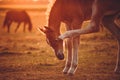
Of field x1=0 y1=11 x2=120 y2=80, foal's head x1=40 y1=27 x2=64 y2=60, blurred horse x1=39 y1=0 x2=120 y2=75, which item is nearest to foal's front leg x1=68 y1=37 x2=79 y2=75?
blurred horse x1=39 y1=0 x2=120 y2=75

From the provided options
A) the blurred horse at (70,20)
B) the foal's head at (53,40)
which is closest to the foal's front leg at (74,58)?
the blurred horse at (70,20)

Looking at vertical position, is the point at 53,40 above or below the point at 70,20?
below

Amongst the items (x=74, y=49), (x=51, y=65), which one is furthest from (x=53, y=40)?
(x=51, y=65)

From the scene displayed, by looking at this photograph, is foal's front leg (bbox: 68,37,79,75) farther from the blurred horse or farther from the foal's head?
the foal's head

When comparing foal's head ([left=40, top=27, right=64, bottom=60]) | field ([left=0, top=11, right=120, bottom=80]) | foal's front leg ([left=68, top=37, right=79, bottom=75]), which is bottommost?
field ([left=0, top=11, right=120, bottom=80])

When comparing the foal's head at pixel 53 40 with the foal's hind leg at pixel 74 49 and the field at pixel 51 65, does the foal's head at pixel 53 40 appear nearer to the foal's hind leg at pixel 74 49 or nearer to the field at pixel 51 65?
the foal's hind leg at pixel 74 49

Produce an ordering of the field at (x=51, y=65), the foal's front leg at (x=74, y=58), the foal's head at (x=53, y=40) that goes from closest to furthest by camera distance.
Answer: the foal's head at (x=53, y=40), the field at (x=51, y=65), the foal's front leg at (x=74, y=58)

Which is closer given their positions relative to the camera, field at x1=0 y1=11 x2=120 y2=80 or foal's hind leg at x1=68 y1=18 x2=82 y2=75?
field at x1=0 y1=11 x2=120 y2=80

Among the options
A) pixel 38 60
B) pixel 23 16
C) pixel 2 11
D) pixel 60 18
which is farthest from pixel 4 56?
pixel 2 11

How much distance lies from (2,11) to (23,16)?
770 inches

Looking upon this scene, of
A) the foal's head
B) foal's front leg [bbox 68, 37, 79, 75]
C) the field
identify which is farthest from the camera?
foal's front leg [bbox 68, 37, 79, 75]

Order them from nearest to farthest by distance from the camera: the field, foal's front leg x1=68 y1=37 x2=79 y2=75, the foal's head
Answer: the foal's head
the field
foal's front leg x1=68 y1=37 x2=79 y2=75

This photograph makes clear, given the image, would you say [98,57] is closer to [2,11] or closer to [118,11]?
[118,11]

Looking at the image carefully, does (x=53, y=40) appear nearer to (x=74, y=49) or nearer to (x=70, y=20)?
(x=74, y=49)
